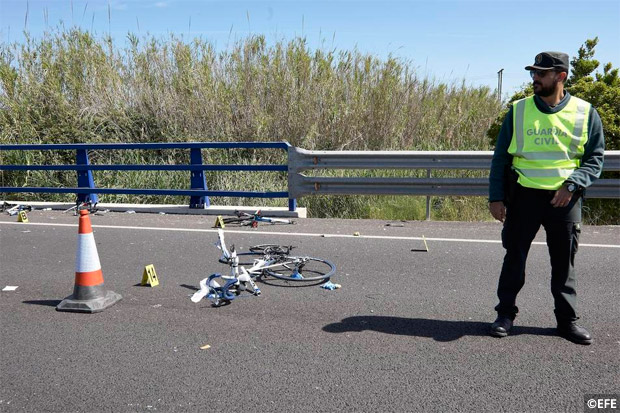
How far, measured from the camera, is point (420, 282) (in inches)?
242

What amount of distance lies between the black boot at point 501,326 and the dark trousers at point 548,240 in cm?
4

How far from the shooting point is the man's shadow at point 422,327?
185 inches

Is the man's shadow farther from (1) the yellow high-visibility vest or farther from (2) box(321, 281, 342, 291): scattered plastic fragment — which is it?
(1) the yellow high-visibility vest

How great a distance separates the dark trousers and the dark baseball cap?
87 cm

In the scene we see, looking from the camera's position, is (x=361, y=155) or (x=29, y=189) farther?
(x=29, y=189)

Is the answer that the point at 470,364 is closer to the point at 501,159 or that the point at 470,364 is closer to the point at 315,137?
the point at 501,159

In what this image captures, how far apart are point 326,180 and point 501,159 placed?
5.35 metres

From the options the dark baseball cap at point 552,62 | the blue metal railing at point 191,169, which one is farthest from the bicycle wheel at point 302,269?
the blue metal railing at point 191,169

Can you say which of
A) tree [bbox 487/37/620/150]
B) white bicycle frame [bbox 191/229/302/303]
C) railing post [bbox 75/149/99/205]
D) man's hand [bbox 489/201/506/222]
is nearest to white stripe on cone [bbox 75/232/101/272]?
white bicycle frame [bbox 191/229/302/303]

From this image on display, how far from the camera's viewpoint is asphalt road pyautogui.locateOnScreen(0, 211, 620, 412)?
371cm

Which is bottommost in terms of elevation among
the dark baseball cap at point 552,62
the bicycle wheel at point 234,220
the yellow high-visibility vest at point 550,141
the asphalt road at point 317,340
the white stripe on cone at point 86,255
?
the asphalt road at point 317,340

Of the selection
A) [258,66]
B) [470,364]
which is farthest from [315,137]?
[470,364]

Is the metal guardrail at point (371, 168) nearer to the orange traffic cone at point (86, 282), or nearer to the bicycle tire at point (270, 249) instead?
the bicycle tire at point (270, 249)

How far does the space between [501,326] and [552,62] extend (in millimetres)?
1939
